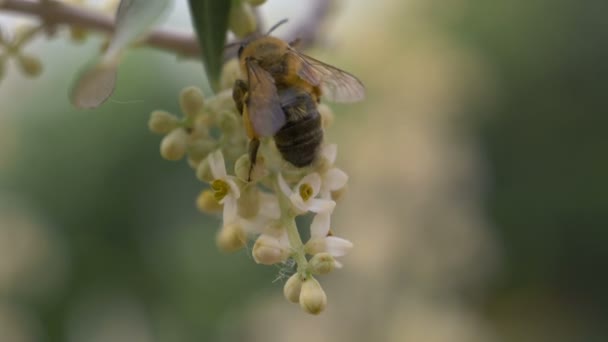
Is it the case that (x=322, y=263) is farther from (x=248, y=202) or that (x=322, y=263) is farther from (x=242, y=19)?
(x=242, y=19)

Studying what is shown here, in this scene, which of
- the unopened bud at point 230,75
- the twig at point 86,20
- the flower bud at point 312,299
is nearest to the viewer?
the flower bud at point 312,299

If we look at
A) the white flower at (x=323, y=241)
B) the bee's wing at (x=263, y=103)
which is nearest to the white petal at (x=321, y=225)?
the white flower at (x=323, y=241)

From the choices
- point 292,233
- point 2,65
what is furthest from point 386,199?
point 292,233

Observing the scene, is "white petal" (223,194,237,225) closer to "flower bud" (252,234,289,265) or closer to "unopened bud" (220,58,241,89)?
"flower bud" (252,234,289,265)

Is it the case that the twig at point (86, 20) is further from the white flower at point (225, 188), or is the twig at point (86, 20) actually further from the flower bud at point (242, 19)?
the white flower at point (225, 188)

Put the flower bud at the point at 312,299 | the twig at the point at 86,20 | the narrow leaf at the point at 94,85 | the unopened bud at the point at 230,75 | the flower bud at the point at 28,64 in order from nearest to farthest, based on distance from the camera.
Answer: the narrow leaf at the point at 94,85 → the flower bud at the point at 312,299 → the unopened bud at the point at 230,75 → the twig at the point at 86,20 → the flower bud at the point at 28,64

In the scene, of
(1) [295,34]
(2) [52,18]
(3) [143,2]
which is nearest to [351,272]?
(1) [295,34]

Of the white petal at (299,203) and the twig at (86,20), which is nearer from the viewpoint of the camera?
the white petal at (299,203)
